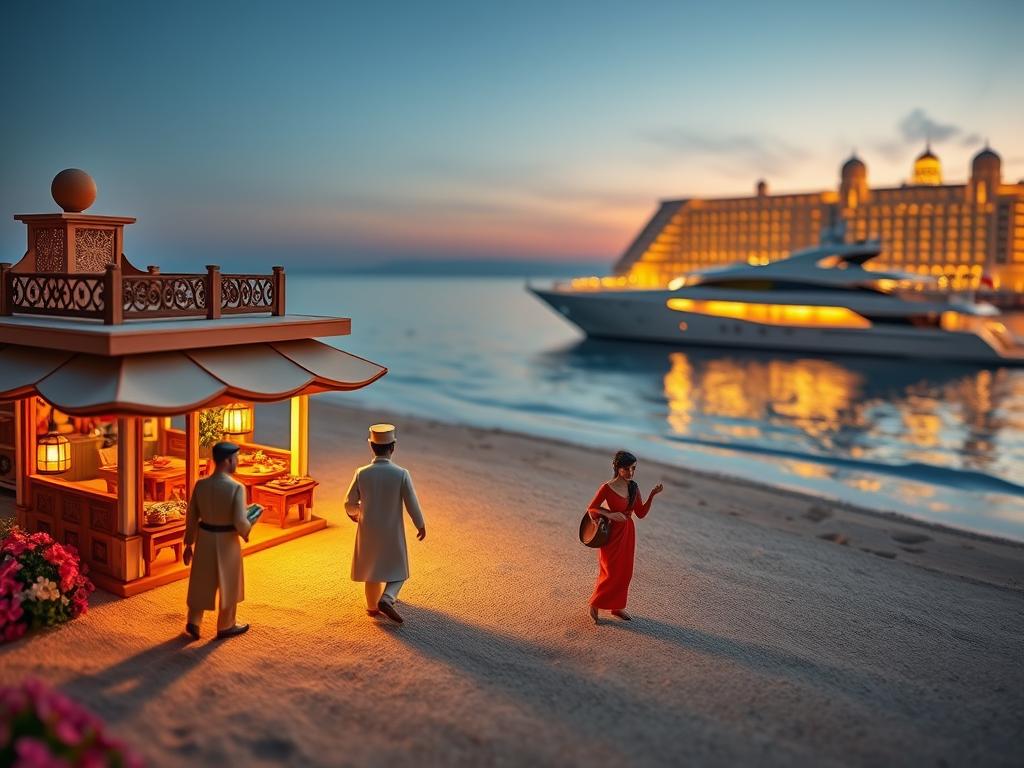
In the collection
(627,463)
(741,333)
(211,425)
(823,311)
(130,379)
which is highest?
(823,311)

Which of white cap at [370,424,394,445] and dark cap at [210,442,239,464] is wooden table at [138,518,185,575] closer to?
dark cap at [210,442,239,464]

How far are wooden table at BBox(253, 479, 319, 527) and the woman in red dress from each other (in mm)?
3412

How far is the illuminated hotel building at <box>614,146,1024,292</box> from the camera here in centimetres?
6206

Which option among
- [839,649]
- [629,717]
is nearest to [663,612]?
[839,649]

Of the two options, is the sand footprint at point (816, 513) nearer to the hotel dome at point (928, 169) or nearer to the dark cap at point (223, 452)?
the dark cap at point (223, 452)

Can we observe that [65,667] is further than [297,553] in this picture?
No

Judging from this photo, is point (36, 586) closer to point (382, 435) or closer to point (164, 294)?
point (164, 294)

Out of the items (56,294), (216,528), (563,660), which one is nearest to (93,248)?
(56,294)

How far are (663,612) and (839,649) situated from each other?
1.40 meters

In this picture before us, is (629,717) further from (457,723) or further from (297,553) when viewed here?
(297,553)

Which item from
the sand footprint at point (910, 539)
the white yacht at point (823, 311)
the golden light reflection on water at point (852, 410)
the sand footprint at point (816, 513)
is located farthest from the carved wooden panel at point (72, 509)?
the white yacht at point (823, 311)

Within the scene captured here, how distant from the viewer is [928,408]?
95.3 ft

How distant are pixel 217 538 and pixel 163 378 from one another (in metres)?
1.47

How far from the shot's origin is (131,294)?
6.82 meters
